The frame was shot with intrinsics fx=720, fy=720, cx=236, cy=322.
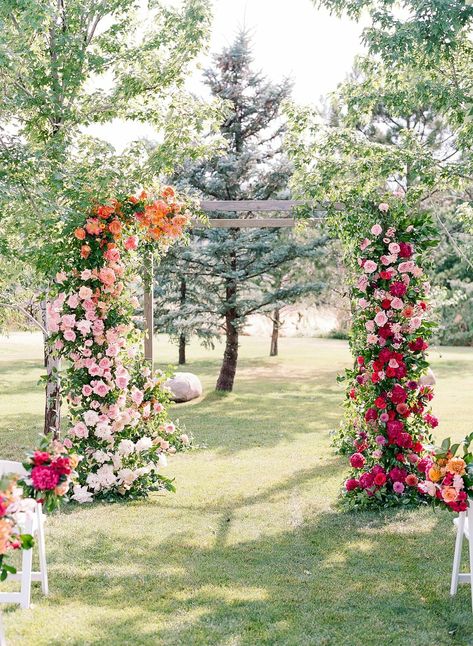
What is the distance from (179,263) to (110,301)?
6.82 metres

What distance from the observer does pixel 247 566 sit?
4422mm

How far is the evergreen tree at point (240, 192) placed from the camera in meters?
11.9

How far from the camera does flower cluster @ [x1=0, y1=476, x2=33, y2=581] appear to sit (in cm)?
244

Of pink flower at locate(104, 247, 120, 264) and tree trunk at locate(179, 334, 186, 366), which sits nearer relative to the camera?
pink flower at locate(104, 247, 120, 264)

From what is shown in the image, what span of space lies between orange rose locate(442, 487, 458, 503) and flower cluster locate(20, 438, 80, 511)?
1.69 meters

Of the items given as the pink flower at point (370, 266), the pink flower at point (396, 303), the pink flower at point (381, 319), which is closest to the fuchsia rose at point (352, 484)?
the pink flower at point (381, 319)

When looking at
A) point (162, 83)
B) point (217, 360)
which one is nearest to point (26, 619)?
point (162, 83)

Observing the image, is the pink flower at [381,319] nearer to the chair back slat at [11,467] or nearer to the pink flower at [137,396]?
the pink flower at [137,396]

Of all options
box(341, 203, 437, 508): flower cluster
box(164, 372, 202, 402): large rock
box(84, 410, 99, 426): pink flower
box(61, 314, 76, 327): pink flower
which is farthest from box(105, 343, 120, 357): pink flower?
box(164, 372, 202, 402): large rock

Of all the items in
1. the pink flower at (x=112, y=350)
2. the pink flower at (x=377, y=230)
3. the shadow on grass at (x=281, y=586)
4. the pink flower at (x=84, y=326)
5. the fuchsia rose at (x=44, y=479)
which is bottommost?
the shadow on grass at (x=281, y=586)

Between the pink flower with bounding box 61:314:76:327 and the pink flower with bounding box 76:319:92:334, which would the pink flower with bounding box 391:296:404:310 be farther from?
the pink flower with bounding box 61:314:76:327

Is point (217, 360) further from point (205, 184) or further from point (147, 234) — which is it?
point (147, 234)

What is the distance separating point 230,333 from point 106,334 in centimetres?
651

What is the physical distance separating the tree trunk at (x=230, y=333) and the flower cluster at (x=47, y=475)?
8813mm
